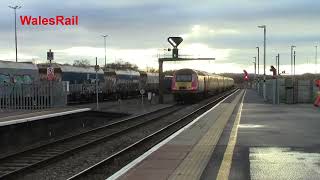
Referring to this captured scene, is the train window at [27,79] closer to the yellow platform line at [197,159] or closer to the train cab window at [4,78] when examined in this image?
the train cab window at [4,78]

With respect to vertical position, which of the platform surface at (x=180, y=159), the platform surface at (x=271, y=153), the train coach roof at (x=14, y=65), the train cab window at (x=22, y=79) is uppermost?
the train coach roof at (x=14, y=65)

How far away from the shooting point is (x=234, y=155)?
12578 millimetres

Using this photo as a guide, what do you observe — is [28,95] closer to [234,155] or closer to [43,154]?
[43,154]

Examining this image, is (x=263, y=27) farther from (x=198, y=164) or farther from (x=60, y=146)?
(x=198, y=164)

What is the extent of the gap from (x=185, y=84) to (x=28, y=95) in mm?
18732

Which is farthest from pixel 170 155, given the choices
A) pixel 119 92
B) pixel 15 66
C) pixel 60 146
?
pixel 119 92

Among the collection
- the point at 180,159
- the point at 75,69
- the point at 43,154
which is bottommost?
the point at 43,154

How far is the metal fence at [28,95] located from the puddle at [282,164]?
20.0 meters

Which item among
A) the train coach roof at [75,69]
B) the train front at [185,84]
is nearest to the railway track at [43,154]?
the train coach roof at [75,69]

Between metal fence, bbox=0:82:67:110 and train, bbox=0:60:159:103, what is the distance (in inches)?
36.5

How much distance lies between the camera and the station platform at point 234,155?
33.4 feet

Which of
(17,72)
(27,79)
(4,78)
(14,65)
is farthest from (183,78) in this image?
(4,78)

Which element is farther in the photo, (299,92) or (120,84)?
(120,84)

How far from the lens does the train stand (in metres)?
35.2
